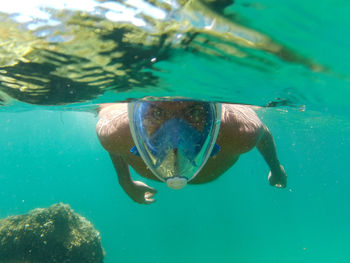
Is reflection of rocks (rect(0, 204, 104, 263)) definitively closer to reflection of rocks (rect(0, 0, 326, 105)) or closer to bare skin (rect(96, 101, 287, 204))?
bare skin (rect(96, 101, 287, 204))

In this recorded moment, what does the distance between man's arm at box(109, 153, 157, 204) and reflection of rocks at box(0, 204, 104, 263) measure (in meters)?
4.88

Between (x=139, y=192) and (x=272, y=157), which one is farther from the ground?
(x=272, y=157)

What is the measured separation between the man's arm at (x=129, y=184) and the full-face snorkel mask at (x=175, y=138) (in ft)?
7.21

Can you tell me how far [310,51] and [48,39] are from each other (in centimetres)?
469

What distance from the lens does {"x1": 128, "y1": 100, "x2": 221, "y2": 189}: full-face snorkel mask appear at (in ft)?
10.9

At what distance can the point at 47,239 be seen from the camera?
368 inches

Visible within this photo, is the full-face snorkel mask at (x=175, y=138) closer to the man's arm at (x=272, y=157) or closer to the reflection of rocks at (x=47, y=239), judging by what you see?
the man's arm at (x=272, y=157)

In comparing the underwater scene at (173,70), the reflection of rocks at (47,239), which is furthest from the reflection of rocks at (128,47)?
the reflection of rocks at (47,239)

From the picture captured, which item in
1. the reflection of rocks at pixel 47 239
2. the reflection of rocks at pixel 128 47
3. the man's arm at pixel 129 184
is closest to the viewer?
the reflection of rocks at pixel 128 47

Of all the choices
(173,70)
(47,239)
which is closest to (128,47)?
(173,70)

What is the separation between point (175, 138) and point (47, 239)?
8.48 m

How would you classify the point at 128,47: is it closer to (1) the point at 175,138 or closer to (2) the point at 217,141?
(1) the point at 175,138

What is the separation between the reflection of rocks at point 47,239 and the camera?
9125 millimetres

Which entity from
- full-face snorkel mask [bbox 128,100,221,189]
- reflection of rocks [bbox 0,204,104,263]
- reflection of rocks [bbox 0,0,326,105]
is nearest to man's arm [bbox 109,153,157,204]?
reflection of rocks [bbox 0,0,326,105]
